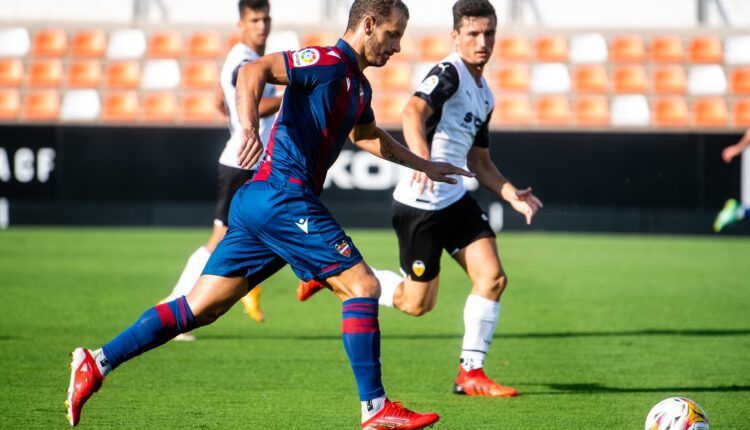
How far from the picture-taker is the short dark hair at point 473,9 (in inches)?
268

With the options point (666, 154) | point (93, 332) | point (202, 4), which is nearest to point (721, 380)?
point (93, 332)

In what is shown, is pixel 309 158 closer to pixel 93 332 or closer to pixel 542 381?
pixel 542 381

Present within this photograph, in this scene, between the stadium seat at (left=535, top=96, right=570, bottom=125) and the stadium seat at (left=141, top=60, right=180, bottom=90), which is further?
the stadium seat at (left=141, top=60, right=180, bottom=90)

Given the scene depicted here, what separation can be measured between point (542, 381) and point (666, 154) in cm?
Answer: 1218

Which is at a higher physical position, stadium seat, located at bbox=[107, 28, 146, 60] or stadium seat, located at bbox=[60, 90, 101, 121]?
stadium seat, located at bbox=[107, 28, 146, 60]

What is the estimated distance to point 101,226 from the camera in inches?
747

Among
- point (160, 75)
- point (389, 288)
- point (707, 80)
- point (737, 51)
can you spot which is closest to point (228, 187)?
point (389, 288)

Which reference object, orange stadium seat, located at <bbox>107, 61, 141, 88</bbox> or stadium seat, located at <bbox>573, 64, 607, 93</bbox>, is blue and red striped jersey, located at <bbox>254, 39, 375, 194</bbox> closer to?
stadium seat, located at <bbox>573, 64, 607, 93</bbox>

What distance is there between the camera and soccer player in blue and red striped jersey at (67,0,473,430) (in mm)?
4828

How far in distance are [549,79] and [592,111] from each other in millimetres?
1010

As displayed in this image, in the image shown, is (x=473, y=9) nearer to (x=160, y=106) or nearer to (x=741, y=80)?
(x=160, y=106)

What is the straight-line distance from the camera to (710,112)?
20672 millimetres

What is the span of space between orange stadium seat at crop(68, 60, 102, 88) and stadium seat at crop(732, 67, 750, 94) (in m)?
11.7

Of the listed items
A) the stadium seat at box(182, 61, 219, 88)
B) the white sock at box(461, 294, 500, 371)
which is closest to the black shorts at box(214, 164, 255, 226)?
the white sock at box(461, 294, 500, 371)
